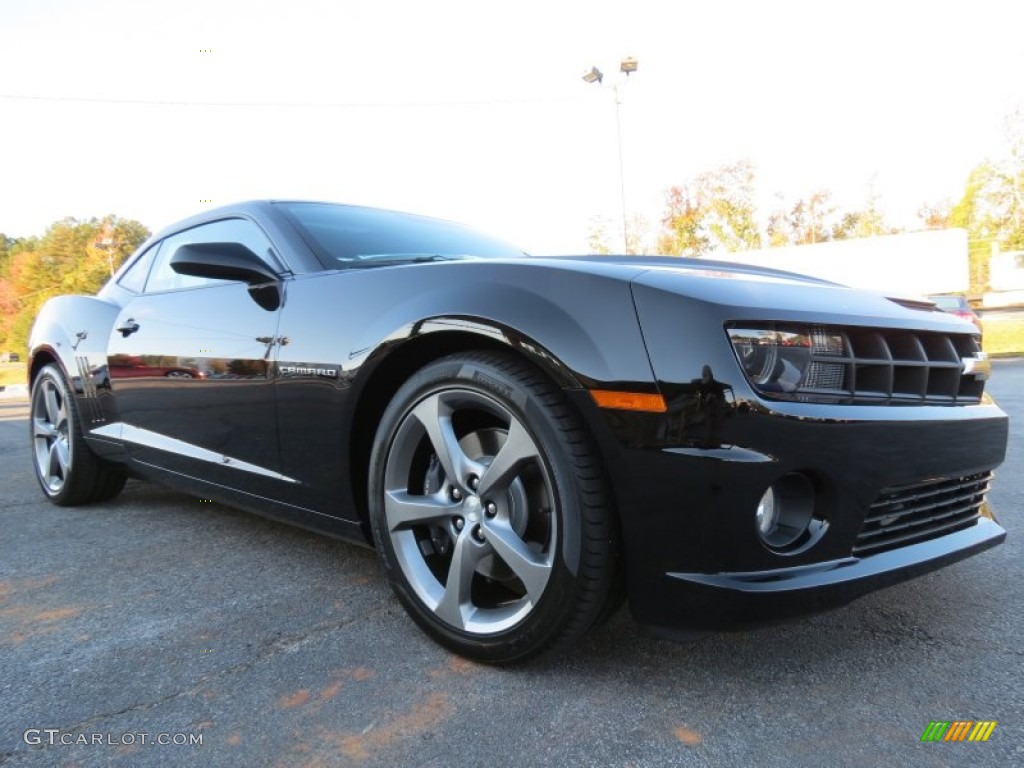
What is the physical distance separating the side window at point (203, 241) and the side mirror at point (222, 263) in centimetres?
9

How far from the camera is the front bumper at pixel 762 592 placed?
1459 millimetres

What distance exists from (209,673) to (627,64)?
49.0 ft

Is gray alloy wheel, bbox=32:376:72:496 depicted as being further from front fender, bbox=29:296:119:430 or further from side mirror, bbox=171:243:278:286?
side mirror, bbox=171:243:278:286

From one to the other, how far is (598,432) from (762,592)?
474mm

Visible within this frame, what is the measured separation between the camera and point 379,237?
9.02ft

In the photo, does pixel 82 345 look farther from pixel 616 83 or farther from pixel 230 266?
pixel 616 83

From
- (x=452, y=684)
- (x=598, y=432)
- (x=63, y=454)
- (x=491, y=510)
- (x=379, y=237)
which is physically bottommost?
(x=452, y=684)

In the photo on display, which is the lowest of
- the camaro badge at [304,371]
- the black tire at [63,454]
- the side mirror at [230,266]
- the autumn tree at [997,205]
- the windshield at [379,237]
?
the black tire at [63,454]

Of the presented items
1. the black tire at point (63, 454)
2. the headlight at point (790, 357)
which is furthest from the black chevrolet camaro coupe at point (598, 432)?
the black tire at point (63, 454)

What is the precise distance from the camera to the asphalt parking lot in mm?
1434

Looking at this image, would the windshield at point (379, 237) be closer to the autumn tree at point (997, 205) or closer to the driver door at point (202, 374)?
the driver door at point (202, 374)

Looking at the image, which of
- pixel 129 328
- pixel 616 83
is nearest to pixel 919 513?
pixel 129 328

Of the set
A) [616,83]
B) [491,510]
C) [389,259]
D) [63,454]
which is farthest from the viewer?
[616,83]

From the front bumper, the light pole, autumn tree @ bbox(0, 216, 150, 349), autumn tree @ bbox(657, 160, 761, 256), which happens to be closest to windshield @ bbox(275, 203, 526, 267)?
the front bumper
